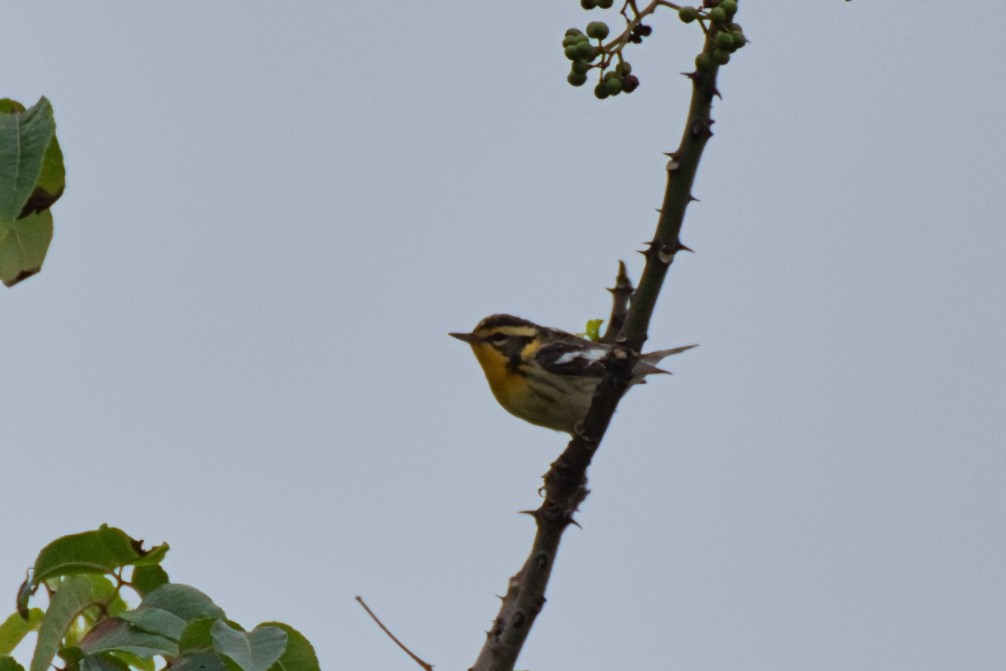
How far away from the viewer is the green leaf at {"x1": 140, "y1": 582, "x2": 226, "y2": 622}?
310cm

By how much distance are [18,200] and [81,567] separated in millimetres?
1045

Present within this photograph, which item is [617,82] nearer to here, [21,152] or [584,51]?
[584,51]

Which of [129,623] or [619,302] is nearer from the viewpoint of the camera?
[129,623]

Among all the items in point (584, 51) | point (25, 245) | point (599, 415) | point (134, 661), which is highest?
point (584, 51)

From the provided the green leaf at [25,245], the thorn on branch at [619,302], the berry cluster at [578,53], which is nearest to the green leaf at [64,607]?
the green leaf at [25,245]

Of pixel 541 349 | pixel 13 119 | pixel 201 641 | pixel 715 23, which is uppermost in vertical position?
pixel 541 349

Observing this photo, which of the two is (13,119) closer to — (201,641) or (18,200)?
(18,200)

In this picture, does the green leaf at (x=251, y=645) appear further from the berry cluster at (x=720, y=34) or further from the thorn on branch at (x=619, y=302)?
the thorn on branch at (x=619, y=302)

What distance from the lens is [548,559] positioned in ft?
12.6

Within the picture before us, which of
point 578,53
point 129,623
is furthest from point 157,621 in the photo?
point 578,53

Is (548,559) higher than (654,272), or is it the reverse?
(654,272)

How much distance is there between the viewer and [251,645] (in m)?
2.93

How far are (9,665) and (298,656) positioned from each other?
2.11 feet

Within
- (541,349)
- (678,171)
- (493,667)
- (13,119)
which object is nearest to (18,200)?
(13,119)
